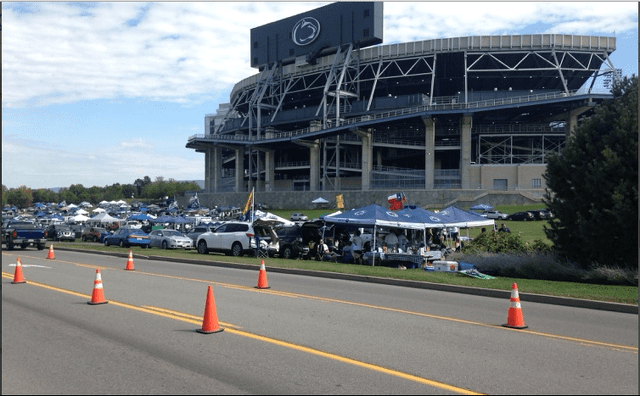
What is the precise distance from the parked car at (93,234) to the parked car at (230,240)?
19.3m

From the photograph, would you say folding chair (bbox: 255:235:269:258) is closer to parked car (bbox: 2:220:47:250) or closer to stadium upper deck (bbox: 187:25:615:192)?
parked car (bbox: 2:220:47:250)

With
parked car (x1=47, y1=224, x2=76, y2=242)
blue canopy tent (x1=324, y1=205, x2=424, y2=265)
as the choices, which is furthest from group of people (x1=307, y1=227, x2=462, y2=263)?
parked car (x1=47, y1=224, x2=76, y2=242)

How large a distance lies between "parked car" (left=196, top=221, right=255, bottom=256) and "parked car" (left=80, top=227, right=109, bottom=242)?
19347 millimetres

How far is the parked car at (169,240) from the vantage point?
115 ft

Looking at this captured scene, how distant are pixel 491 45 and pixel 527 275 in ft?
200

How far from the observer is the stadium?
70312 millimetres

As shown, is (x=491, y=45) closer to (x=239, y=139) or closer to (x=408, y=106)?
(x=408, y=106)

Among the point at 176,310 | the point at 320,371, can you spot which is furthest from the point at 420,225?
the point at 320,371

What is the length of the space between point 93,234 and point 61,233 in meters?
2.47

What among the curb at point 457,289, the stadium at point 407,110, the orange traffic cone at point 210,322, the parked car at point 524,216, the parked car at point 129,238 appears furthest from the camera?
the stadium at point 407,110

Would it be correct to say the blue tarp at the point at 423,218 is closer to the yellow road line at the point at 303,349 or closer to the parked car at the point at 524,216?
the yellow road line at the point at 303,349

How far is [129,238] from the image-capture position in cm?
3525

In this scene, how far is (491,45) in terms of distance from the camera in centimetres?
7331

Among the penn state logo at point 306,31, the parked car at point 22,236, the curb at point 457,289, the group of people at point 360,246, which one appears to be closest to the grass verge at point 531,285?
the curb at point 457,289
